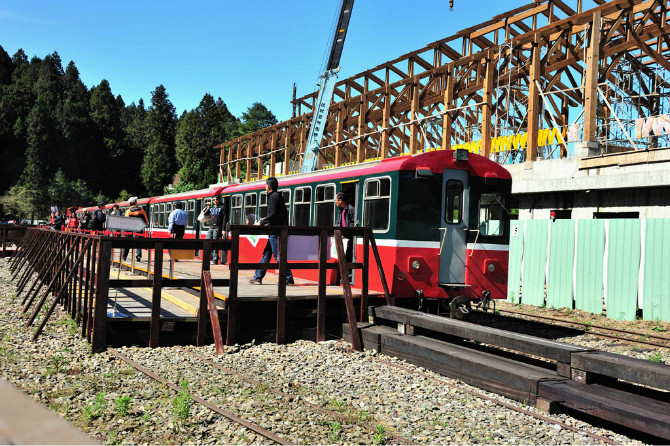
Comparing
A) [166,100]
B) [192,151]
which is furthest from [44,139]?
[166,100]

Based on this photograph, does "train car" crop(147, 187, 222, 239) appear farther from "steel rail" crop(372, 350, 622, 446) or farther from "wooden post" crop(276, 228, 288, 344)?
"steel rail" crop(372, 350, 622, 446)

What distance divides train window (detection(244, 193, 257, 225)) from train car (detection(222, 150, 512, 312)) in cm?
429

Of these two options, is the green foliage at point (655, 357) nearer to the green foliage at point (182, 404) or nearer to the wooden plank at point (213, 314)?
the wooden plank at point (213, 314)

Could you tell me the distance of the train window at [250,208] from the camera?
14670 millimetres

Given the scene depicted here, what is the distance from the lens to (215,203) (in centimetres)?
1571

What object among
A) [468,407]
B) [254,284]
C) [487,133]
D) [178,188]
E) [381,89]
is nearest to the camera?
[468,407]

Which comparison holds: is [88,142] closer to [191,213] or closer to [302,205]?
[191,213]

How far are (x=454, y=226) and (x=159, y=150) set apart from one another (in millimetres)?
96984

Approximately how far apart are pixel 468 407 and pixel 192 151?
3258 inches

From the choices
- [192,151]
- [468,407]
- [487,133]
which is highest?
[192,151]

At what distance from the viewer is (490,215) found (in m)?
10.2

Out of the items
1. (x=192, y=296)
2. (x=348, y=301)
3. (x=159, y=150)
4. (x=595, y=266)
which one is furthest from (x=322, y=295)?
(x=159, y=150)

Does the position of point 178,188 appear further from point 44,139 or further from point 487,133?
point 487,133

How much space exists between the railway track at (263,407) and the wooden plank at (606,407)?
1799mm
